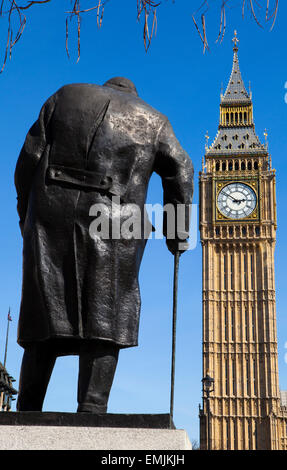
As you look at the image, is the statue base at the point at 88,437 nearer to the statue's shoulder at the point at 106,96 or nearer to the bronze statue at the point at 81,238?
the bronze statue at the point at 81,238

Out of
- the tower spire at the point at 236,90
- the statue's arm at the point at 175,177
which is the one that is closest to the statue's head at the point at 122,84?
the statue's arm at the point at 175,177

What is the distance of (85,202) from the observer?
3.89 metres

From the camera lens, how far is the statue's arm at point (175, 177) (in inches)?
166

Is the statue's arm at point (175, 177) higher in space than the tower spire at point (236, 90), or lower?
lower

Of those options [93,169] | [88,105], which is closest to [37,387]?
[93,169]

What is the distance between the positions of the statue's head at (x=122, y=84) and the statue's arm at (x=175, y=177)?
337 millimetres

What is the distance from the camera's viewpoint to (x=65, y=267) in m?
3.83

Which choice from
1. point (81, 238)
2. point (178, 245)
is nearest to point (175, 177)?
point (178, 245)

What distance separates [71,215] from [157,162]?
2.20 ft

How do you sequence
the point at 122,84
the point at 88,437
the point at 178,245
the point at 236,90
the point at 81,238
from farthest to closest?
1. the point at 236,90
2. the point at 122,84
3. the point at 178,245
4. the point at 81,238
5. the point at 88,437

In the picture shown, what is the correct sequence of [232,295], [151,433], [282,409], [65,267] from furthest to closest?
[232,295]
[282,409]
[65,267]
[151,433]

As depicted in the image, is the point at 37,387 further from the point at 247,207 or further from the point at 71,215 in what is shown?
the point at 247,207

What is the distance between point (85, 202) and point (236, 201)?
5089 centimetres

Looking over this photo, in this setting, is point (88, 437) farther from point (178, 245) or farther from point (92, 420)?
point (178, 245)
